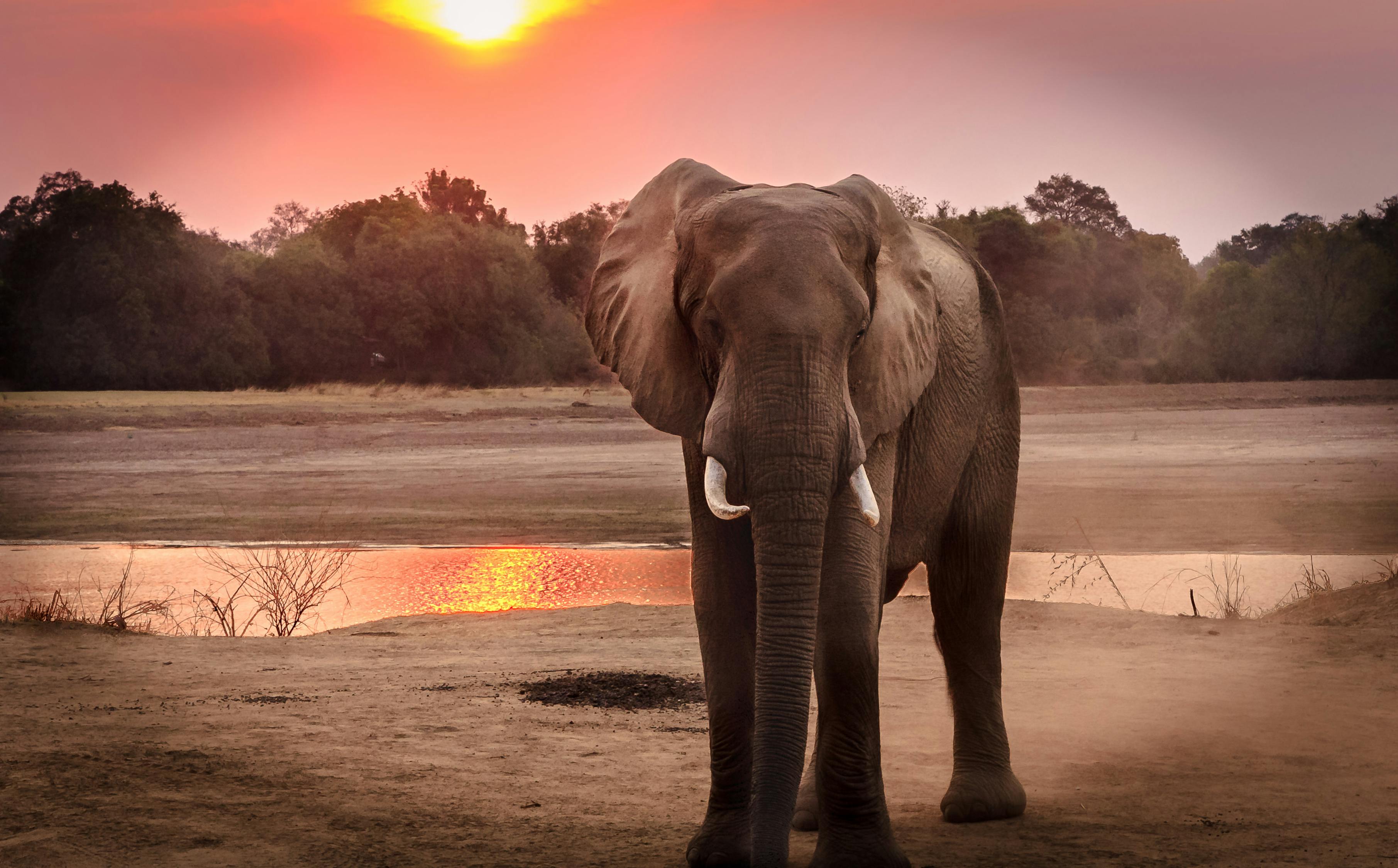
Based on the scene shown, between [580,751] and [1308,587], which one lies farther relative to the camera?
[1308,587]

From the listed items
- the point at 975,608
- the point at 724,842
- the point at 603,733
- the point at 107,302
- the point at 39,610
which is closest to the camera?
the point at 724,842

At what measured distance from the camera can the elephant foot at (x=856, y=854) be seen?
4.78 metres

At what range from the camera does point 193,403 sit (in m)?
34.1

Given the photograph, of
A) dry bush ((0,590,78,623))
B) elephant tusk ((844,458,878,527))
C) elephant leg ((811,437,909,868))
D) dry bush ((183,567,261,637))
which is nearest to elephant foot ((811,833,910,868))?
elephant leg ((811,437,909,868))

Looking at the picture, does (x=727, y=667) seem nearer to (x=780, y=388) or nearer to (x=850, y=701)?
(x=850, y=701)

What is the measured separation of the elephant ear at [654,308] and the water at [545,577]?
7.01m

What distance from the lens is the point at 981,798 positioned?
599 cm

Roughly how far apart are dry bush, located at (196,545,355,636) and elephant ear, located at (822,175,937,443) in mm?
7185

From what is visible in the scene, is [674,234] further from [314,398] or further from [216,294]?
[216,294]

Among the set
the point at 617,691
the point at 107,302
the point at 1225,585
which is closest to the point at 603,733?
the point at 617,691

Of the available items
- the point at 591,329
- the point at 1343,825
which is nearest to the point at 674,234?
the point at 591,329

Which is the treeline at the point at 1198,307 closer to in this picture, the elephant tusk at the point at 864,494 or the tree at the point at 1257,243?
the tree at the point at 1257,243

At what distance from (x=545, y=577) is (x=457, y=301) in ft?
118

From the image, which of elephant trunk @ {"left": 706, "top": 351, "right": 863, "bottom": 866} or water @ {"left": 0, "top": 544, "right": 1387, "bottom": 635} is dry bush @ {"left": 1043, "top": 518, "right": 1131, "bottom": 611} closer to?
water @ {"left": 0, "top": 544, "right": 1387, "bottom": 635}
